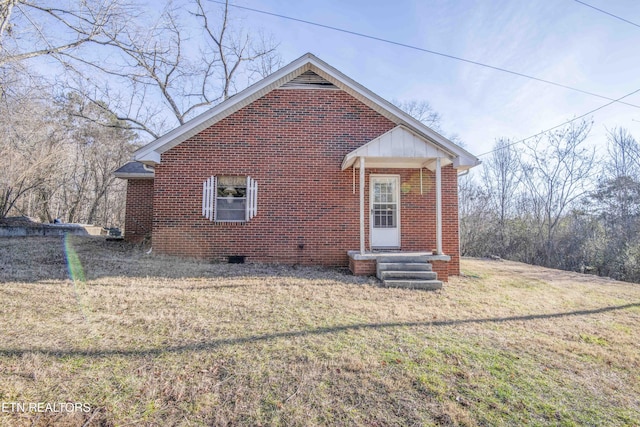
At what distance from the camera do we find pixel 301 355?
3.13 m

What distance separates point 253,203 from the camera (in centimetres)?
834

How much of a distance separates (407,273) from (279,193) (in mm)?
3987

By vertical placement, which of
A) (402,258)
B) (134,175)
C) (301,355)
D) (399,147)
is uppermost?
(399,147)

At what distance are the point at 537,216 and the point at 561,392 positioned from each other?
22.2 metres

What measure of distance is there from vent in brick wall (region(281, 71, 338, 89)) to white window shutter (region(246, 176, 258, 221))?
3.06 metres

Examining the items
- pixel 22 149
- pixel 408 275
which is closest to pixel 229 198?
pixel 408 275

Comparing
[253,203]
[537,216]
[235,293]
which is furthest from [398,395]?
[537,216]

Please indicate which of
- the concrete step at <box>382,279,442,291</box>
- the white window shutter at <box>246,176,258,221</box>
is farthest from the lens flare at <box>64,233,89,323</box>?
the concrete step at <box>382,279,442,291</box>

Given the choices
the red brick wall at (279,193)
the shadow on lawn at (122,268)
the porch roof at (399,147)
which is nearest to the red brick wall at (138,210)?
the shadow on lawn at (122,268)

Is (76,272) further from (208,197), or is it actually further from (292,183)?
(292,183)

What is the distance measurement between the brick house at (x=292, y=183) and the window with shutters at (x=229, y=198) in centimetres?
3

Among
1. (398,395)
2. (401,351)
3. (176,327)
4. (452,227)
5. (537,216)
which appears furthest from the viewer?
(537,216)

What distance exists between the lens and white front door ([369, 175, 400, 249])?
8500mm

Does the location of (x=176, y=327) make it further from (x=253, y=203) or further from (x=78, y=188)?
(x=78, y=188)
